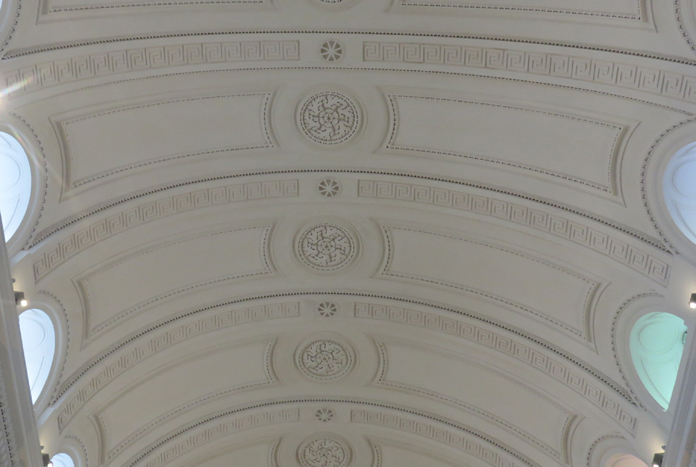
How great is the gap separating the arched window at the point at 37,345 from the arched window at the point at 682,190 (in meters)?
10.2

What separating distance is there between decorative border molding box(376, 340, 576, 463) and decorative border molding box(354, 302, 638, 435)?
71 cm

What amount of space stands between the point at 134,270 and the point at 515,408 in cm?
815

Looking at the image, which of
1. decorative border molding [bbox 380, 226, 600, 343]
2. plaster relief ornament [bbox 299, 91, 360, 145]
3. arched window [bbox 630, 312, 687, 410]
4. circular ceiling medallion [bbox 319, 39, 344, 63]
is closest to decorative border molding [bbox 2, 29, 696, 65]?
circular ceiling medallion [bbox 319, 39, 344, 63]

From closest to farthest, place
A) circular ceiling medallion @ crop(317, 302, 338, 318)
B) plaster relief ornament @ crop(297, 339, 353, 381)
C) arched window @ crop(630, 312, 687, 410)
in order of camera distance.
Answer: arched window @ crop(630, 312, 687, 410), circular ceiling medallion @ crop(317, 302, 338, 318), plaster relief ornament @ crop(297, 339, 353, 381)

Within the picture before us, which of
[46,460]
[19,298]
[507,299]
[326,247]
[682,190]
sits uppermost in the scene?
[326,247]

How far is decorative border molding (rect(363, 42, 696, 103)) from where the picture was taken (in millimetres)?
10242

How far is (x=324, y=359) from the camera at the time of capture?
1578 cm

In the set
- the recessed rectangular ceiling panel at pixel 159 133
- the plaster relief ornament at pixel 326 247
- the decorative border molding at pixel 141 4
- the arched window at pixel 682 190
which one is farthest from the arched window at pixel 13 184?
the arched window at pixel 682 190

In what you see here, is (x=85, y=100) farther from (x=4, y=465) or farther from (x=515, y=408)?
(x=515, y=408)

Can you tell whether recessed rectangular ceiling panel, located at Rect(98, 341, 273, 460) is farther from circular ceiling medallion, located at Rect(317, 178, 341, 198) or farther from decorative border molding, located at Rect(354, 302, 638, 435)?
circular ceiling medallion, located at Rect(317, 178, 341, 198)

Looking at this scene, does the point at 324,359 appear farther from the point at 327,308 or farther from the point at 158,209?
the point at 158,209

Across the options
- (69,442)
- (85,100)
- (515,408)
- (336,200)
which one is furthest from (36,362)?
(515,408)

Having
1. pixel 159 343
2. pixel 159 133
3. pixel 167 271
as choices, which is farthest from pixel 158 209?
pixel 159 343

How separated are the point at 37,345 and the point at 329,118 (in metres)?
6.35
